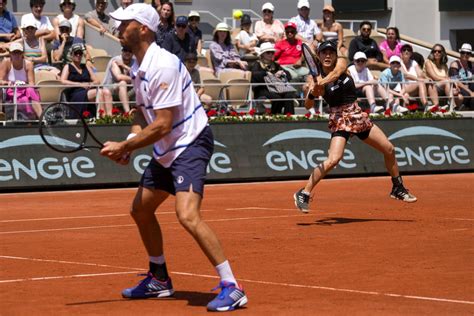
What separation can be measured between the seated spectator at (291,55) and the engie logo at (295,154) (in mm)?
1619

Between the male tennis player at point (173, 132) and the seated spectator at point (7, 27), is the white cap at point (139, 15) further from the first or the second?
the seated spectator at point (7, 27)

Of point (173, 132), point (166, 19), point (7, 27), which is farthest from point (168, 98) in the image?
point (7, 27)

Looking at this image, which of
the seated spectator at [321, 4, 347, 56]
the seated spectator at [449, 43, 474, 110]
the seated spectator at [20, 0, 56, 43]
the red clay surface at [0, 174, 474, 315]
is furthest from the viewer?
the seated spectator at [321, 4, 347, 56]

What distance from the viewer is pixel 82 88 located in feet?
65.5

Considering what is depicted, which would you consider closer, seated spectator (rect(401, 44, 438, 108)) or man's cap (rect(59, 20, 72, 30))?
man's cap (rect(59, 20, 72, 30))

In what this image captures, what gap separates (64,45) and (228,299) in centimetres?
1410

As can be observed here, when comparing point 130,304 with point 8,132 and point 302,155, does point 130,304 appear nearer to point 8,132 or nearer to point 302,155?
point 8,132

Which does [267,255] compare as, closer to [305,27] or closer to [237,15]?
[305,27]

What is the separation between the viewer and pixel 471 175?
72.3 feet

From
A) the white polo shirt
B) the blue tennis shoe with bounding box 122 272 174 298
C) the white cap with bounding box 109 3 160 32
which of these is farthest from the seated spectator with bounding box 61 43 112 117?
the white cap with bounding box 109 3 160 32

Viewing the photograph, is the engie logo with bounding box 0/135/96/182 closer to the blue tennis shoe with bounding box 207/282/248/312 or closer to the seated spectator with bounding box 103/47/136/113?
the seated spectator with bounding box 103/47/136/113

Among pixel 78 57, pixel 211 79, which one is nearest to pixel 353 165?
pixel 211 79

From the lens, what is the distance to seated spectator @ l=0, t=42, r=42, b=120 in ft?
62.8

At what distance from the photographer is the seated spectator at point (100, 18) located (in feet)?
76.6
